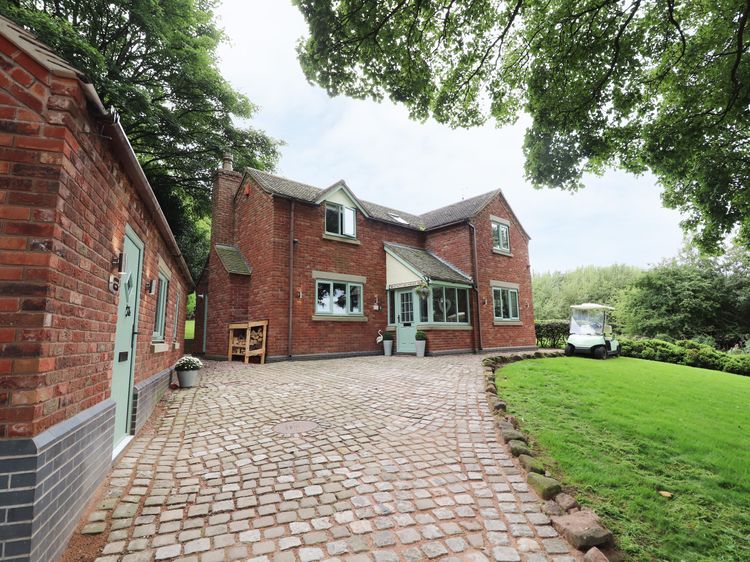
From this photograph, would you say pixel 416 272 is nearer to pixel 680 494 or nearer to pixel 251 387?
pixel 251 387

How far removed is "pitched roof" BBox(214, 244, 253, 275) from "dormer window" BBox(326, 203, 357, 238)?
384 cm

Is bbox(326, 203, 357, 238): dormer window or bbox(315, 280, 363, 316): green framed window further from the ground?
bbox(326, 203, 357, 238): dormer window

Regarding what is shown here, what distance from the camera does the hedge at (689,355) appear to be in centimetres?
1628

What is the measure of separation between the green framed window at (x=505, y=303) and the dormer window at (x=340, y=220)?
7.91 metres

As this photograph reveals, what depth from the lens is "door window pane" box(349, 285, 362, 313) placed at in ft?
48.7

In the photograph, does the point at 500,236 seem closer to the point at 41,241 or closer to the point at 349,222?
the point at 349,222

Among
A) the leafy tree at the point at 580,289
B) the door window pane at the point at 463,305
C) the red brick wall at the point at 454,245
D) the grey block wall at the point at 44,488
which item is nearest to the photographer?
the grey block wall at the point at 44,488

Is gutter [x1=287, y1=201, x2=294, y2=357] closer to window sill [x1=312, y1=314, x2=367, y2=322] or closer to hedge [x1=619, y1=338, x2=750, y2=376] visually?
window sill [x1=312, y1=314, x2=367, y2=322]

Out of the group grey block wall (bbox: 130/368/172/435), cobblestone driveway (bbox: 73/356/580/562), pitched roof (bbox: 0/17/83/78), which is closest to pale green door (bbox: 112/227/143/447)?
grey block wall (bbox: 130/368/172/435)

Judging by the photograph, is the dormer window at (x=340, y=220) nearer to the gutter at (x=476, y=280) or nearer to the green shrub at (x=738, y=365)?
the gutter at (x=476, y=280)

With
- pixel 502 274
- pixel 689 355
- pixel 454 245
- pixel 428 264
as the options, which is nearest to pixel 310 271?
pixel 428 264

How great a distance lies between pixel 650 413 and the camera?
6285 millimetres

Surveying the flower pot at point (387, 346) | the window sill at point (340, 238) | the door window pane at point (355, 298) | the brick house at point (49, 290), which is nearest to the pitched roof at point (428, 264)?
the window sill at point (340, 238)

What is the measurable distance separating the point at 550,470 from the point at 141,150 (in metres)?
23.8
